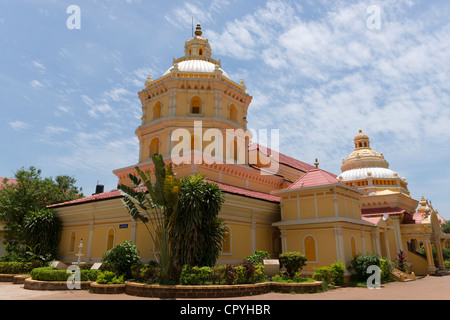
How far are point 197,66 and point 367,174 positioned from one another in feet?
75.2

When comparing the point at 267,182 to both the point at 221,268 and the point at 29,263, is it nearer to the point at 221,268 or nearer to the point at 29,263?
the point at 221,268

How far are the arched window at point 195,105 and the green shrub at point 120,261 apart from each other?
12056mm

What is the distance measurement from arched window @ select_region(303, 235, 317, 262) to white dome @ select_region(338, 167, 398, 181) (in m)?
17.6

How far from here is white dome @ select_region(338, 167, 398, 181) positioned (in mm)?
36719

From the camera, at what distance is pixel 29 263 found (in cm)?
2181

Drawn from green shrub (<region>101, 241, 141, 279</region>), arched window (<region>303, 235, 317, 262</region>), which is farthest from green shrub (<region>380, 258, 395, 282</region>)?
green shrub (<region>101, 241, 141, 279</region>)

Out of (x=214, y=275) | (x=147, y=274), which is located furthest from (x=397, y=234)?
(x=147, y=274)

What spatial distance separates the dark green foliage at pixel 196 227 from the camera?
15.3 meters

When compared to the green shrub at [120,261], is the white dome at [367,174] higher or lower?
higher

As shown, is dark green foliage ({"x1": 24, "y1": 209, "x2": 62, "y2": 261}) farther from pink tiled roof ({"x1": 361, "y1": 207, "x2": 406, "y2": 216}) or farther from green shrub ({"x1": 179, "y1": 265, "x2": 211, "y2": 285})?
pink tiled roof ({"x1": 361, "y1": 207, "x2": 406, "y2": 216})

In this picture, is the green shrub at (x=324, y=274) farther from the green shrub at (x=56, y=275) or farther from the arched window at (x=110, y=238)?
the arched window at (x=110, y=238)

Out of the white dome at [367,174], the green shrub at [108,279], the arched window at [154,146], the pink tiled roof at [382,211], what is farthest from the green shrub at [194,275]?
the white dome at [367,174]

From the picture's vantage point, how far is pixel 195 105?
2556 centimetres
